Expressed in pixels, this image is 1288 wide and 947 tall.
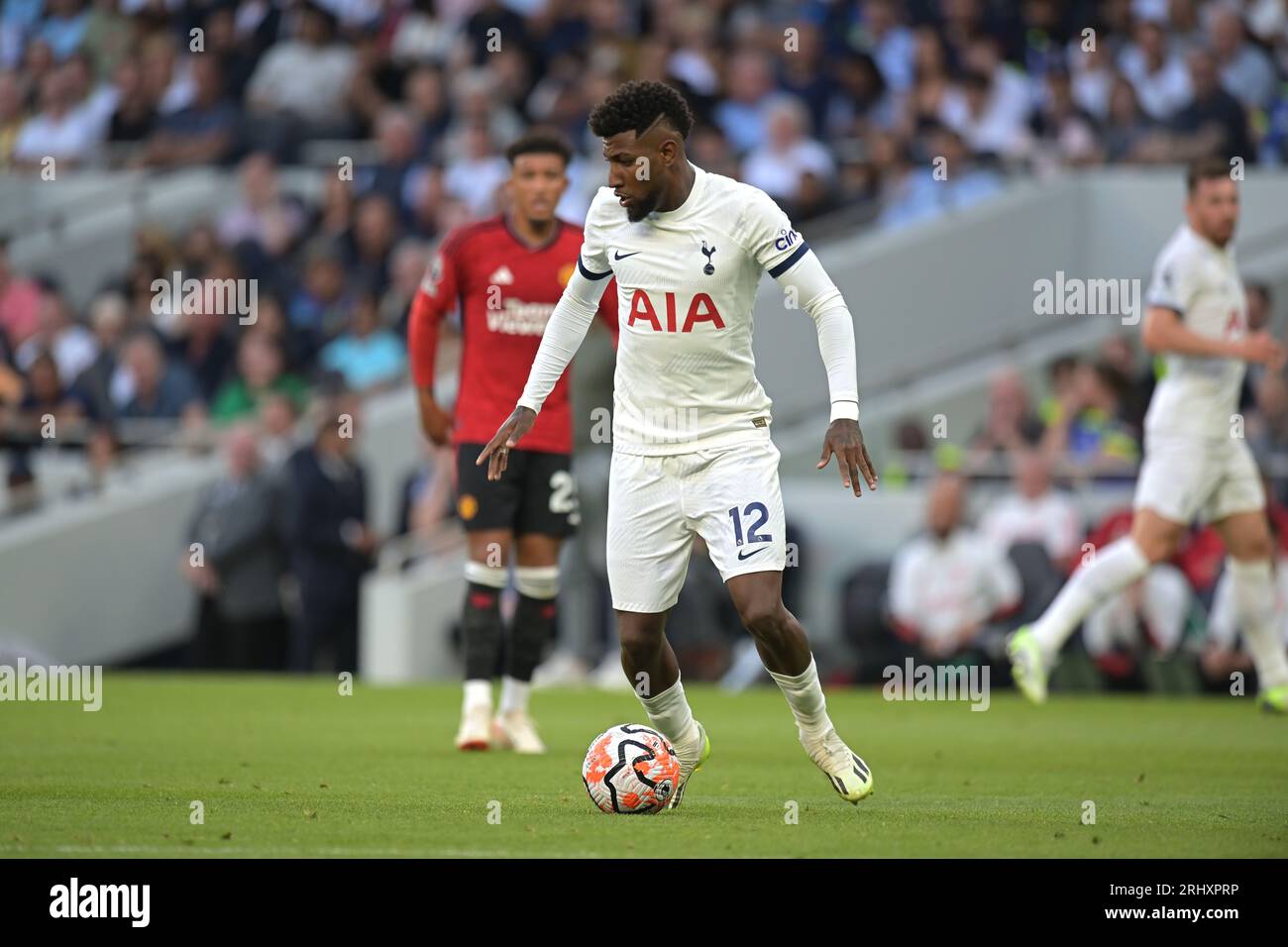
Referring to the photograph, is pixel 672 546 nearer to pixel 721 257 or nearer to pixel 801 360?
pixel 721 257

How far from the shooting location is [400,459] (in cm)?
2089

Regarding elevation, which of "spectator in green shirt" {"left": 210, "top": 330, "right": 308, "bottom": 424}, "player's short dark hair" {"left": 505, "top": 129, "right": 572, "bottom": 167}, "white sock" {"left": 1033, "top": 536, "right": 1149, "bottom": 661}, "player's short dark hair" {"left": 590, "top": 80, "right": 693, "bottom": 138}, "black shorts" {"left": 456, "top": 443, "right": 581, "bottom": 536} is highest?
"spectator in green shirt" {"left": 210, "top": 330, "right": 308, "bottom": 424}

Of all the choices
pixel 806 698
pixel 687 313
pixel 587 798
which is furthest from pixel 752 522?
pixel 587 798

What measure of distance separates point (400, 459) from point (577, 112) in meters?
4.00

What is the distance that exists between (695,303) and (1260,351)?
5.14 metres

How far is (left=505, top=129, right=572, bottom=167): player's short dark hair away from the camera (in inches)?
424

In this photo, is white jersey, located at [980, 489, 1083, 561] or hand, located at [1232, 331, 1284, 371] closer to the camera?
hand, located at [1232, 331, 1284, 371]

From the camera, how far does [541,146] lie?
1077cm

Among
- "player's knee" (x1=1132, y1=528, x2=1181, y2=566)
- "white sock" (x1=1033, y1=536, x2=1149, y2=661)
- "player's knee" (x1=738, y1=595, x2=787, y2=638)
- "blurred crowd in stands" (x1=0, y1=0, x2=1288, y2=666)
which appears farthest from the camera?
"blurred crowd in stands" (x1=0, y1=0, x2=1288, y2=666)

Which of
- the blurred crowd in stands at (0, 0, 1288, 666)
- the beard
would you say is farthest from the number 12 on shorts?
the blurred crowd in stands at (0, 0, 1288, 666)

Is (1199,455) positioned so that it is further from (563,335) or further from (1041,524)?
(563,335)

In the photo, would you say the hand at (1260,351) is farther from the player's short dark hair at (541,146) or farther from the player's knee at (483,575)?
the player's knee at (483,575)

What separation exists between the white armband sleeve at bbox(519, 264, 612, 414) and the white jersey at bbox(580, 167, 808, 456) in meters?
0.21

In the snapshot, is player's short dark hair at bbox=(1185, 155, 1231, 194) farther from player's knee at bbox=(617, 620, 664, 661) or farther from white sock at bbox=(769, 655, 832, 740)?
player's knee at bbox=(617, 620, 664, 661)
